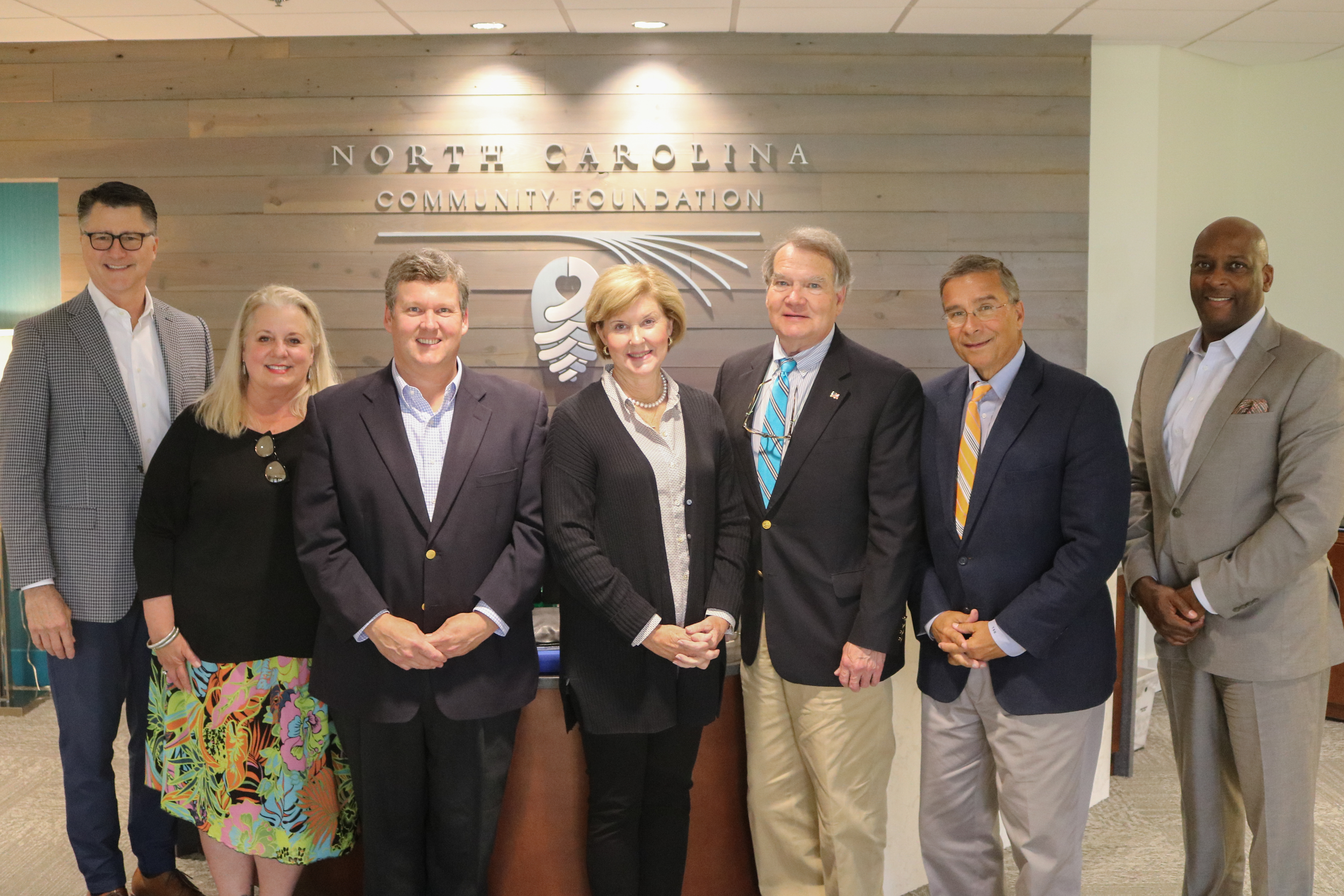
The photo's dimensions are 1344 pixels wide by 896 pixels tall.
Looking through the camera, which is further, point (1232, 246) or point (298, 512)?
point (1232, 246)

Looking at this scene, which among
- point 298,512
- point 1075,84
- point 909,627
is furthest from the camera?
point 1075,84

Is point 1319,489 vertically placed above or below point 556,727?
above

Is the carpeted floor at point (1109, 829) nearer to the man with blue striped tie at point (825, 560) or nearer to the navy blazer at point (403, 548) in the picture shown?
the man with blue striped tie at point (825, 560)

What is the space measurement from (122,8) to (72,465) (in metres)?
2.59

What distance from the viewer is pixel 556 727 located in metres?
2.56

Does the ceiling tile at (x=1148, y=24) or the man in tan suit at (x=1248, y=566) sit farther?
the ceiling tile at (x=1148, y=24)

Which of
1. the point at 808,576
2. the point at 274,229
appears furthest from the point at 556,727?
the point at 274,229

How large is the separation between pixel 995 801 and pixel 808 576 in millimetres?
776

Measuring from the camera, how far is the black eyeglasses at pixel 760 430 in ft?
8.10

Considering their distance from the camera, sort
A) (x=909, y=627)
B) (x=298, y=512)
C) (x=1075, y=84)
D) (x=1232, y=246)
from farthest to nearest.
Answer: (x=1075, y=84), (x=909, y=627), (x=1232, y=246), (x=298, y=512)

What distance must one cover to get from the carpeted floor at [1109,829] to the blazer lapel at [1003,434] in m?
1.40

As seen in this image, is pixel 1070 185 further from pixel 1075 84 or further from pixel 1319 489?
pixel 1319 489

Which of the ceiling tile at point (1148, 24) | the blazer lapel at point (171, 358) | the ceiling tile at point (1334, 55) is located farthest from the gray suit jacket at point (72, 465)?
the ceiling tile at point (1334, 55)

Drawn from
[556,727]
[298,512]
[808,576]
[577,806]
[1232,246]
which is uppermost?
[1232,246]
